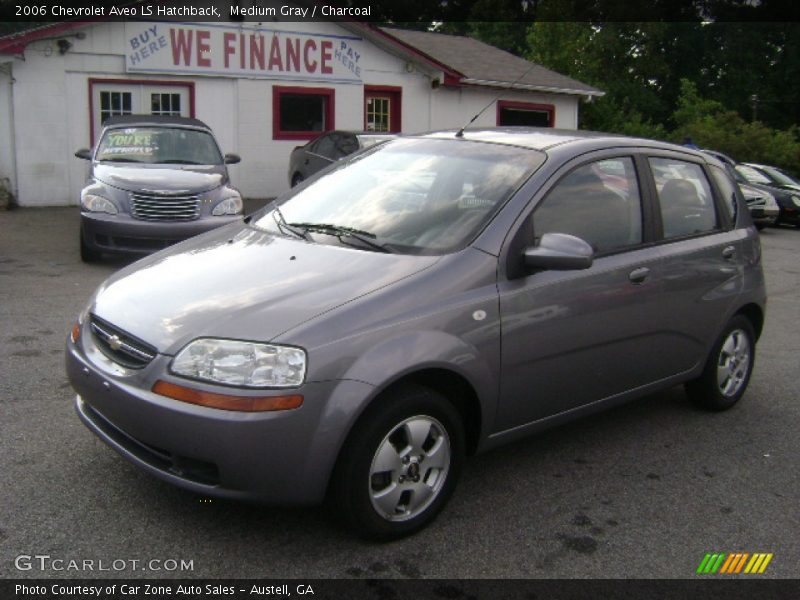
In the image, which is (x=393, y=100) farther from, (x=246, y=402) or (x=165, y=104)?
(x=246, y=402)

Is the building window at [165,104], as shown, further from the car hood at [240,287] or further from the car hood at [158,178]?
the car hood at [240,287]

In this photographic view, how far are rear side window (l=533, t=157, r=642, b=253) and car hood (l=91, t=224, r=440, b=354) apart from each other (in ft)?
2.58

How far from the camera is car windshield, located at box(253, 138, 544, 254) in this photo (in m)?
4.04

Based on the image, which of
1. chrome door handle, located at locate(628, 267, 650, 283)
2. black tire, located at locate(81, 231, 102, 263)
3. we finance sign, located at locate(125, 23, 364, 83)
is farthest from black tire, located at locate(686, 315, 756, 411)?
we finance sign, located at locate(125, 23, 364, 83)

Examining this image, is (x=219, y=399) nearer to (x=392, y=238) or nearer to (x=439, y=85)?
(x=392, y=238)

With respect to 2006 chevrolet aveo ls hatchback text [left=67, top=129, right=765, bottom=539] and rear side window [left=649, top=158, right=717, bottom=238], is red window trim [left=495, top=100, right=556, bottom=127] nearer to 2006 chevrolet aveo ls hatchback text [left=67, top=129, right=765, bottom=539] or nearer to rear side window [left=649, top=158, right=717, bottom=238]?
rear side window [left=649, top=158, right=717, bottom=238]

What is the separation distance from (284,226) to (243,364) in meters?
1.35

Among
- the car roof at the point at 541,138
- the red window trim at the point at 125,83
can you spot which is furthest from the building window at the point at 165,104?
the car roof at the point at 541,138

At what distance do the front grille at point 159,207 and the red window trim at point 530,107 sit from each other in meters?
13.5

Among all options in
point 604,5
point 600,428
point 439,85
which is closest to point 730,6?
point 604,5

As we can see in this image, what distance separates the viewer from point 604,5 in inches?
1843

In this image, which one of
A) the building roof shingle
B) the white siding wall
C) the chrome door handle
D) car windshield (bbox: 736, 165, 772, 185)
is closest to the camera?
the chrome door handle
